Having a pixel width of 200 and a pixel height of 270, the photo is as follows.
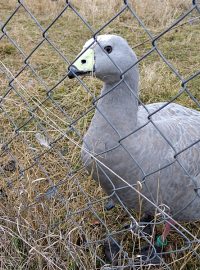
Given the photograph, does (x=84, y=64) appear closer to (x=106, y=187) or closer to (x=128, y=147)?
(x=128, y=147)

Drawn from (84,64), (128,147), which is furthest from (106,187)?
(84,64)

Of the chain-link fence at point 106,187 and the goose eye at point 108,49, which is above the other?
the goose eye at point 108,49

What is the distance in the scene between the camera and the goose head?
185cm

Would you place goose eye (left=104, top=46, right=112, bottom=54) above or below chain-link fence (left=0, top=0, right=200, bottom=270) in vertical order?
above

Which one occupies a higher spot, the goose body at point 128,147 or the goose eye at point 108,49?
the goose eye at point 108,49

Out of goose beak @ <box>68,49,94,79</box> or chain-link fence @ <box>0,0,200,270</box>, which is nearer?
goose beak @ <box>68,49,94,79</box>

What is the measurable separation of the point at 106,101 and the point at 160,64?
2.42 m

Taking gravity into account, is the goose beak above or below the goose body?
above

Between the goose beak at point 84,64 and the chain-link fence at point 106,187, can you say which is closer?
the goose beak at point 84,64

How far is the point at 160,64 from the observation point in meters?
4.35

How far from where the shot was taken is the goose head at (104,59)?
1850 millimetres

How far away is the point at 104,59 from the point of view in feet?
6.23

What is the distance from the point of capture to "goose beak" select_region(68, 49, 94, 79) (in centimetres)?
181

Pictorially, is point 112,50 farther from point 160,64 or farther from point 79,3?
point 79,3
